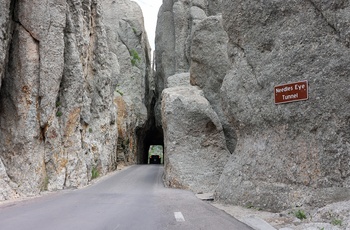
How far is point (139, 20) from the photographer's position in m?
39.0

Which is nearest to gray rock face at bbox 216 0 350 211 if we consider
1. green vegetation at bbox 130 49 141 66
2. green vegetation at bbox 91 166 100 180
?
green vegetation at bbox 91 166 100 180

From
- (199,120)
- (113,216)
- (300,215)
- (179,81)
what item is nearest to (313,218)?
(300,215)

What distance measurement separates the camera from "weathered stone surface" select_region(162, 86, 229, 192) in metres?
14.7

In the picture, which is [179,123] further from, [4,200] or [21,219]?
[21,219]

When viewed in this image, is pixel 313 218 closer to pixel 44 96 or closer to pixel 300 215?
pixel 300 215

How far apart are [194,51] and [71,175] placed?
9.41 m

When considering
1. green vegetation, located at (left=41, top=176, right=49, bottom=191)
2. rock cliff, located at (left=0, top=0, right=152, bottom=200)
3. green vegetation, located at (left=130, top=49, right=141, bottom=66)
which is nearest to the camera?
rock cliff, located at (left=0, top=0, right=152, bottom=200)

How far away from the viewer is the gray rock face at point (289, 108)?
7543 millimetres

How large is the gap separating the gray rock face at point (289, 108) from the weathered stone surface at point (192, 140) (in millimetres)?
4302

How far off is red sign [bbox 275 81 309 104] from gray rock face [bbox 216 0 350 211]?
0.13 m

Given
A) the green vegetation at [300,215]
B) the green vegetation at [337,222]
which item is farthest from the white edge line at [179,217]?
the green vegetation at [337,222]

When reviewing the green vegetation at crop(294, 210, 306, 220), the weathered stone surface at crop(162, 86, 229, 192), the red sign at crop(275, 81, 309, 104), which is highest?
the red sign at crop(275, 81, 309, 104)

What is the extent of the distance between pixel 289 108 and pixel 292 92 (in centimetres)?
42

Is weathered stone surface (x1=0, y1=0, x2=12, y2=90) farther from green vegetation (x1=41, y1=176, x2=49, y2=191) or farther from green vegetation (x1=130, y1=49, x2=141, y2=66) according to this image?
green vegetation (x1=130, y1=49, x2=141, y2=66)
